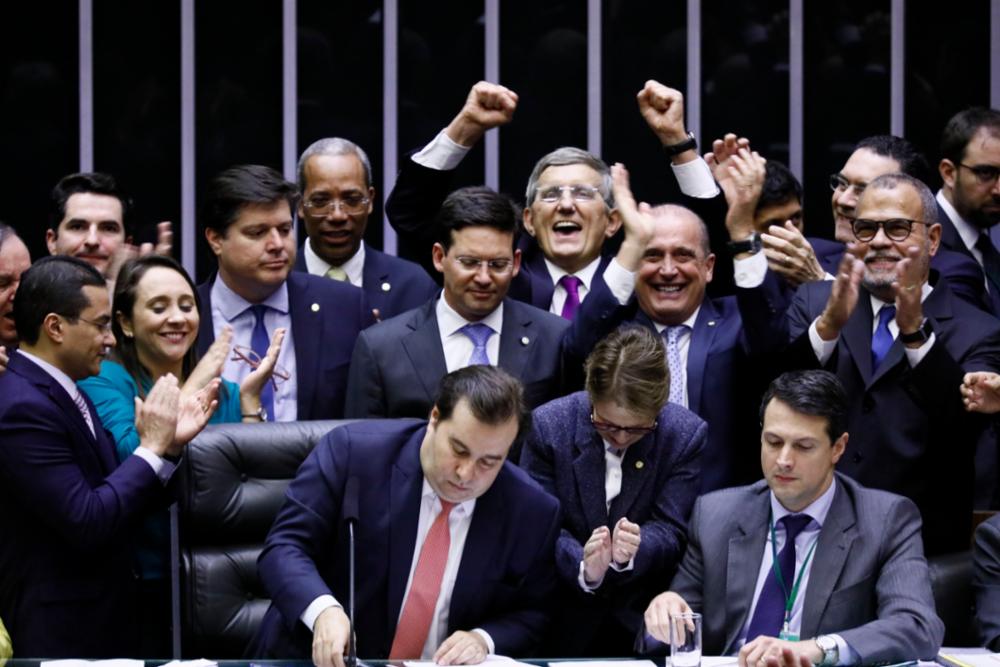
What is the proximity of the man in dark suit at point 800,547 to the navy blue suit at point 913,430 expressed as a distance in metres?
0.30

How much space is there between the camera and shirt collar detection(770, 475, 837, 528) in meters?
3.71

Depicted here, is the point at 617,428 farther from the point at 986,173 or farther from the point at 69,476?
the point at 986,173

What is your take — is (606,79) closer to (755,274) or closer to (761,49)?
(761,49)

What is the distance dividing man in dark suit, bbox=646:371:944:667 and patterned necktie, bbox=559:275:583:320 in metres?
1.04

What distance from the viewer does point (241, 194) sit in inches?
176

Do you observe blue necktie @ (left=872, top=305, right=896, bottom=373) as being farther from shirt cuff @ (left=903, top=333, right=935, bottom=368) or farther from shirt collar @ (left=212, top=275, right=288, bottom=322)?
shirt collar @ (left=212, top=275, right=288, bottom=322)

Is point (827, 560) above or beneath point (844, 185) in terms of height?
beneath

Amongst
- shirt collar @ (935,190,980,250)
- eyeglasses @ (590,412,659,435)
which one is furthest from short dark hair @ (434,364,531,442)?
shirt collar @ (935,190,980,250)

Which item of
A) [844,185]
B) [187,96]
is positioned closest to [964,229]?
[844,185]

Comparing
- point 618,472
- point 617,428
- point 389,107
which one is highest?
point 389,107

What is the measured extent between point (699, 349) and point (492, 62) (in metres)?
2.59

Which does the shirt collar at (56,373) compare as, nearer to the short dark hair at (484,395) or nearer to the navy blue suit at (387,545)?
the navy blue suit at (387,545)

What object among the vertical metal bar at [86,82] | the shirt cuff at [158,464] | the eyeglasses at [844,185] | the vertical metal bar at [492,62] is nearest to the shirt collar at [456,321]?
the shirt cuff at [158,464]

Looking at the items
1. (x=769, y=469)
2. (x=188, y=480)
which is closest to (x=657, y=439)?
(x=769, y=469)
